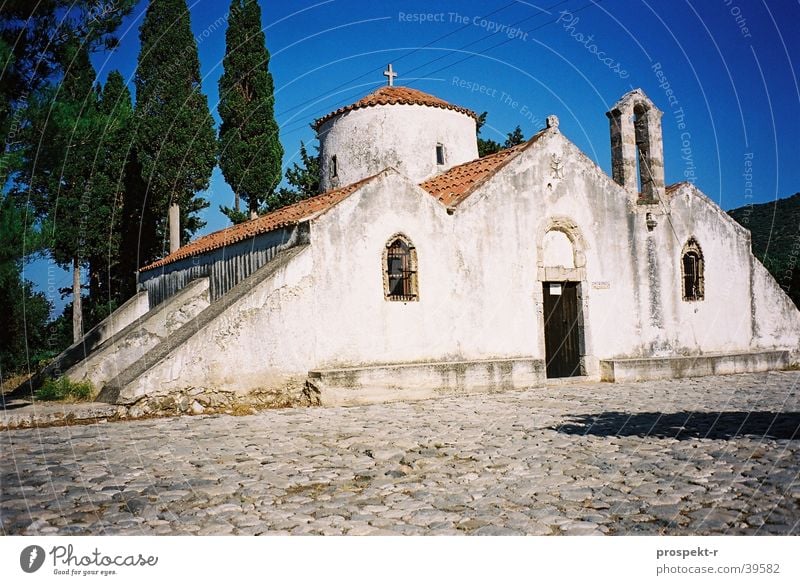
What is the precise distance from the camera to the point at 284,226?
13.0 meters

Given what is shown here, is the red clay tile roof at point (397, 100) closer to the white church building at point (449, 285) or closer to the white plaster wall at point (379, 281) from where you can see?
the white church building at point (449, 285)

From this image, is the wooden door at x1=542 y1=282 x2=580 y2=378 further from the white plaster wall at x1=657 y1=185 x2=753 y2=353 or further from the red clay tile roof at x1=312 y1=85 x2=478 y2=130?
the red clay tile roof at x1=312 y1=85 x2=478 y2=130

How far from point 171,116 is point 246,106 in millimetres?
2894

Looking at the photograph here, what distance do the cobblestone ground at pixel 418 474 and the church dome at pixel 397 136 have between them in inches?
399

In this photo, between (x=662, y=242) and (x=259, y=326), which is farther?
(x=662, y=242)


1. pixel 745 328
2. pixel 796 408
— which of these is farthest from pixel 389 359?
pixel 745 328

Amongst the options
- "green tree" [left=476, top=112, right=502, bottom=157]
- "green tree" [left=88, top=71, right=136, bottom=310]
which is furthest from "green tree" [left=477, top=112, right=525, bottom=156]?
"green tree" [left=88, top=71, right=136, bottom=310]

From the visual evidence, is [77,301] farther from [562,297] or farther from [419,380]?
[562,297]

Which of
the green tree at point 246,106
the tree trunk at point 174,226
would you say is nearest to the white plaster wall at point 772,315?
the green tree at point 246,106
